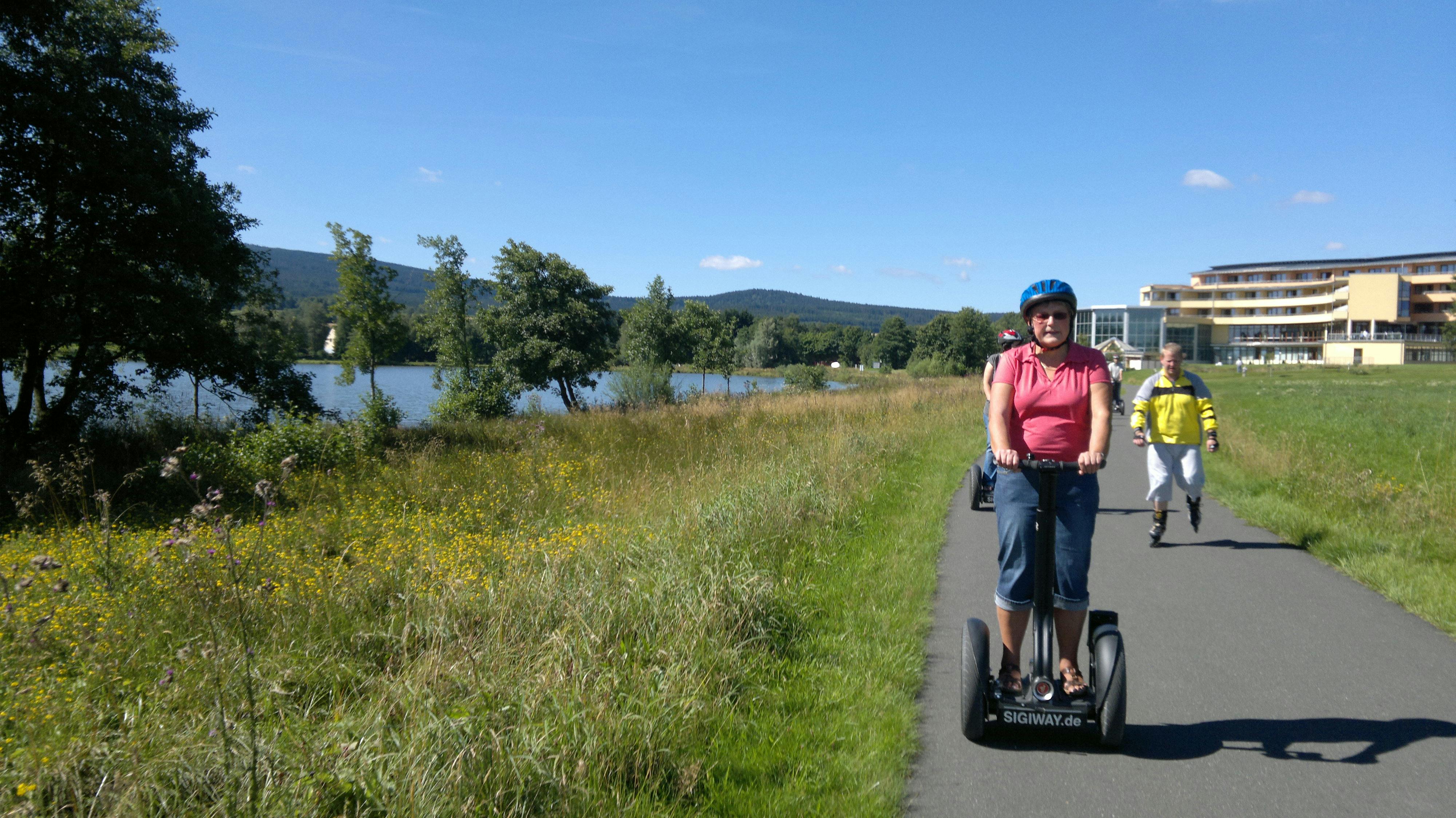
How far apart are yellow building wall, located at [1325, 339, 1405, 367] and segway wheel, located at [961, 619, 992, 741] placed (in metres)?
112

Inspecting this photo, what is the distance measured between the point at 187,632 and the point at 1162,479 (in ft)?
26.5

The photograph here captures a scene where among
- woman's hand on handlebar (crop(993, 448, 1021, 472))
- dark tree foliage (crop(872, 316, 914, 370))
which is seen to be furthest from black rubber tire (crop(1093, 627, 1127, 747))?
dark tree foliage (crop(872, 316, 914, 370))

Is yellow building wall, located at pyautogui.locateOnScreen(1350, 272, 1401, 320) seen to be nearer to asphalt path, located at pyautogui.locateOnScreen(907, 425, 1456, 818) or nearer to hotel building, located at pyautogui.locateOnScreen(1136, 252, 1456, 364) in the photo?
hotel building, located at pyautogui.locateOnScreen(1136, 252, 1456, 364)

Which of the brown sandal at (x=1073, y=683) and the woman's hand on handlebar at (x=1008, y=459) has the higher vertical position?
the woman's hand on handlebar at (x=1008, y=459)

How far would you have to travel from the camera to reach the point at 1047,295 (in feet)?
11.0

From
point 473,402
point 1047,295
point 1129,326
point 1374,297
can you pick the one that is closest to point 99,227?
point 473,402

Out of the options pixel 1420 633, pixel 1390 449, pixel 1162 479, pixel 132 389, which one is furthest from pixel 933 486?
pixel 132 389

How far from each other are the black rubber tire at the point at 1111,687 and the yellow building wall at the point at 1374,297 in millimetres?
121634

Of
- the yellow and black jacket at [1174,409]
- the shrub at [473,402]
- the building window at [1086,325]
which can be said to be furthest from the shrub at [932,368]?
the building window at [1086,325]

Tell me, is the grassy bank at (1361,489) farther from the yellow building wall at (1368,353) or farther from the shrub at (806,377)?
the yellow building wall at (1368,353)

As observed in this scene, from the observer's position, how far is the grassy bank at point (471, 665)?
2.64 meters

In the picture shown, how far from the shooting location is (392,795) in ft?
8.53

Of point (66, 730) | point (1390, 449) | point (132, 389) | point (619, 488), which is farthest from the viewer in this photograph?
point (132, 389)

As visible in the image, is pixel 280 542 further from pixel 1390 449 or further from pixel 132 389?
pixel 1390 449
